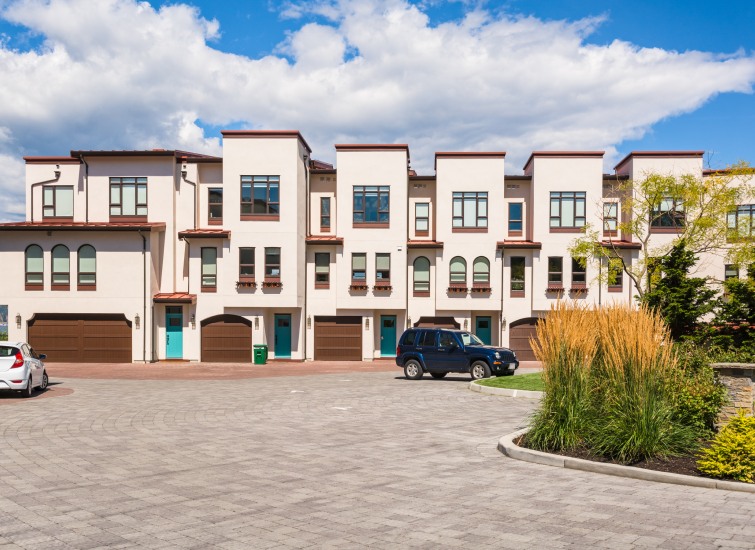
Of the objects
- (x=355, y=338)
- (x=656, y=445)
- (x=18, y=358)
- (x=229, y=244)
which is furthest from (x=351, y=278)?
(x=656, y=445)

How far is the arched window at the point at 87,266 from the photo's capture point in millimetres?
35938

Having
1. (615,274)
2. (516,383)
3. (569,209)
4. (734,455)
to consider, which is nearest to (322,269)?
(569,209)

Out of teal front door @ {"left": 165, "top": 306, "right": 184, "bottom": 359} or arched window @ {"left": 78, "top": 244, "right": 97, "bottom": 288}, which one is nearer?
arched window @ {"left": 78, "top": 244, "right": 97, "bottom": 288}

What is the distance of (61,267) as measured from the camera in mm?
36000

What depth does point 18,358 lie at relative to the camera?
1942 centimetres

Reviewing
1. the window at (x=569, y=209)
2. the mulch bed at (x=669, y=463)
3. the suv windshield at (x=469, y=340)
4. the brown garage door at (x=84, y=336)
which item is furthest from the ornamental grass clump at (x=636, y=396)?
the brown garage door at (x=84, y=336)

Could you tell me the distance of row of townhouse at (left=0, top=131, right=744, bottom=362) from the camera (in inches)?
1414

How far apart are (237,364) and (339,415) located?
68.4 feet

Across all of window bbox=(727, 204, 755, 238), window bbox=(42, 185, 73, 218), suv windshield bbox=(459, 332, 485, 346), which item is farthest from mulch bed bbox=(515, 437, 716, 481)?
window bbox=(42, 185, 73, 218)

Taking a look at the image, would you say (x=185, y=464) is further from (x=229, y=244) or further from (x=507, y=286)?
(x=507, y=286)

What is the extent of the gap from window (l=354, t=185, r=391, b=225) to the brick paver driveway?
22.9 meters

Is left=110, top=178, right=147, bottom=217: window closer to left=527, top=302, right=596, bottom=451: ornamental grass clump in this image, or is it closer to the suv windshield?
the suv windshield

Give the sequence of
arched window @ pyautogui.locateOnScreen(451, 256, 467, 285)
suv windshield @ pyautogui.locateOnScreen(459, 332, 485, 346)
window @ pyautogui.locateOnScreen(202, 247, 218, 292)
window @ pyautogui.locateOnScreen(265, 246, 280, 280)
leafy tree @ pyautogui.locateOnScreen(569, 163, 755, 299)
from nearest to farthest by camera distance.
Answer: suv windshield @ pyautogui.locateOnScreen(459, 332, 485, 346), leafy tree @ pyautogui.locateOnScreen(569, 163, 755, 299), window @ pyautogui.locateOnScreen(265, 246, 280, 280), window @ pyautogui.locateOnScreen(202, 247, 218, 292), arched window @ pyautogui.locateOnScreen(451, 256, 467, 285)

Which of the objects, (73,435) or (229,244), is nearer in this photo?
(73,435)
